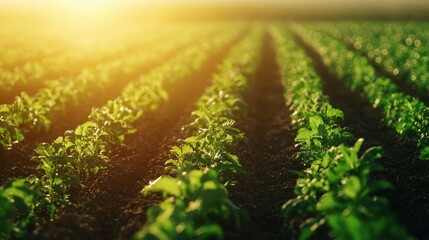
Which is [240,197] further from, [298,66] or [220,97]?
[298,66]

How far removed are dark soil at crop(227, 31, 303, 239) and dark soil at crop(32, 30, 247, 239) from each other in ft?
4.43

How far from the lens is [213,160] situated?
22.5 ft

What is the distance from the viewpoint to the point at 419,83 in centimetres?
1398

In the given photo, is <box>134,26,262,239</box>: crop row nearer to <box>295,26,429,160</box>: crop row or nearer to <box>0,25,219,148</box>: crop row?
<box>295,26,429,160</box>: crop row

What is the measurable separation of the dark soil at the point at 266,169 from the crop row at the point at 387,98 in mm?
2135

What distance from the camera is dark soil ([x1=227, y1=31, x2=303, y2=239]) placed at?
20.0ft

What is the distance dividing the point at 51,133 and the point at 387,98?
747cm

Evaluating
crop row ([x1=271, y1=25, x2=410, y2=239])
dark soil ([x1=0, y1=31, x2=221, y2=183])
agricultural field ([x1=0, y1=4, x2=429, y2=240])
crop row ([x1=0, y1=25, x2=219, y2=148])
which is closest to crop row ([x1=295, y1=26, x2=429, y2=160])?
agricultural field ([x1=0, y1=4, x2=429, y2=240])

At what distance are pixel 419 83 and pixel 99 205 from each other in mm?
10741

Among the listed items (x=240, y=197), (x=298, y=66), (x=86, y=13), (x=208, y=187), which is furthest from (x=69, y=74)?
(x=86, y=13)

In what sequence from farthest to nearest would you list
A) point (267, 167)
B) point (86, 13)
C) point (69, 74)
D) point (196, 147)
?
point (86, 13), point (69, 74), point (267, 167), point (196, 147)

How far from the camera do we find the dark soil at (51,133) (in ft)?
27.2

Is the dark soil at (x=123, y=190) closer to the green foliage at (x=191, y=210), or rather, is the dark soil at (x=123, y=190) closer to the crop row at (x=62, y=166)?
the crop row at (x=62, y=166)

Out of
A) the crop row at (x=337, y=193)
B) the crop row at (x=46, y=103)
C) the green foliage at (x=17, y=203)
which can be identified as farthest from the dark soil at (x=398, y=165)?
the crop row at (x=46, y=103)
